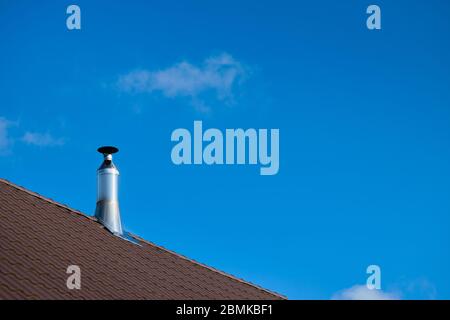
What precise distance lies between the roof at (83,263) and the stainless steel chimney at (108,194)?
312 mm

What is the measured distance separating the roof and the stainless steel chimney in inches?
12.3

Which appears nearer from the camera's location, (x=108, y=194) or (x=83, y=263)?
(x=83, y=263)

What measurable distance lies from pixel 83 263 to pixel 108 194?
15.0 feet

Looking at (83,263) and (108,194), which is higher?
(108,194)

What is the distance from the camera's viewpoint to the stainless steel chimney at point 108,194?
23312 millimetres

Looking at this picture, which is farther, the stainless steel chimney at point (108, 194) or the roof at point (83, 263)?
the stainless steel chimney at point (108, 194)

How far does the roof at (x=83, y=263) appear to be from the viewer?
57.2 ft

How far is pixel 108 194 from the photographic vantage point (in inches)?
942

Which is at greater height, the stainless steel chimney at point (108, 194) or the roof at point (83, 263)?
the stainless steel chimney at point (108, 194)

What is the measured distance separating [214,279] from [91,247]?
3.42 metres
